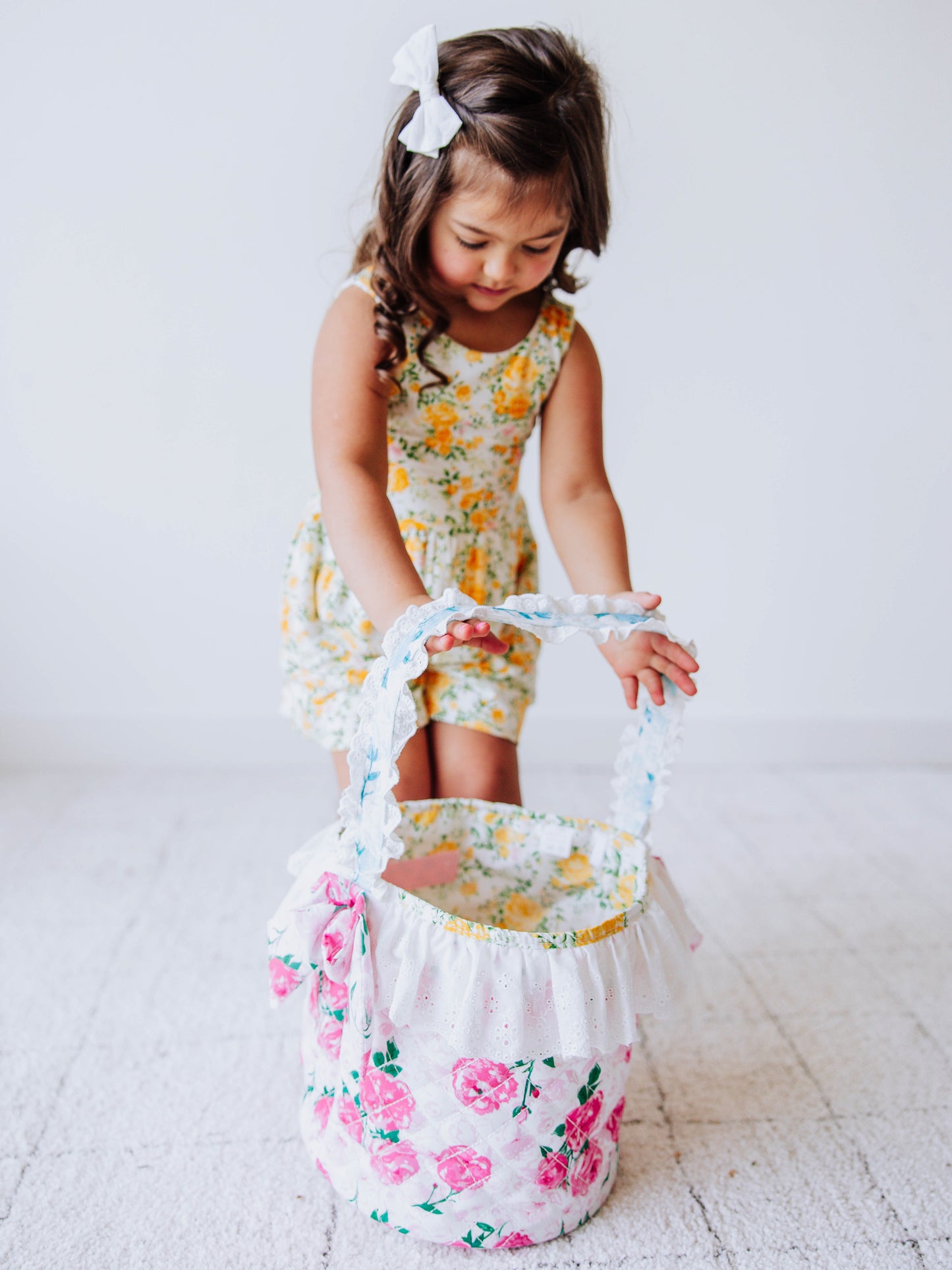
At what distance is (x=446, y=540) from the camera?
114cm

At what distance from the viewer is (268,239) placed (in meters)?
1.66

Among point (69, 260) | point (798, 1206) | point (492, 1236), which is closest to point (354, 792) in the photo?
point (492, 1236)

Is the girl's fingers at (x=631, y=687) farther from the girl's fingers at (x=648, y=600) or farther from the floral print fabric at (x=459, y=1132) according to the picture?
the floral print fabric at (x=459, y=1132)

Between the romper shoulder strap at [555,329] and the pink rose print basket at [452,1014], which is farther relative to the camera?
the romper shoulder strap at [555,329]

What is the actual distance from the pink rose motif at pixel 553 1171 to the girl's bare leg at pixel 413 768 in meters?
0.38

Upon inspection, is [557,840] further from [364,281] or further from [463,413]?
[364,281]

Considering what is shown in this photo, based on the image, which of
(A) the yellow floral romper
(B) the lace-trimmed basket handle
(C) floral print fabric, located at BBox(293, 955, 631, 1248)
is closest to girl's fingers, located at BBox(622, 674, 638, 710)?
(B) the lace-trimmed basket handle

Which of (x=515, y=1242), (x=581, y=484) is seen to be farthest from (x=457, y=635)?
(x=515, y=1242)

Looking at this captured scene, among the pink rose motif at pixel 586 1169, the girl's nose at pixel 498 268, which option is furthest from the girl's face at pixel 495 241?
the pink rose motif at pixel 586 1169

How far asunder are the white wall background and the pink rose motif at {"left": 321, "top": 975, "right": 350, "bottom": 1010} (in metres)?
1.09

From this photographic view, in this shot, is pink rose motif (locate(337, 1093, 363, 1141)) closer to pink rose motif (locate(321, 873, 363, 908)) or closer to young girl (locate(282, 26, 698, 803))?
pink rose motif (locate(321, 873, 363, 908))

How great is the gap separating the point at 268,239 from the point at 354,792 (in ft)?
3.85

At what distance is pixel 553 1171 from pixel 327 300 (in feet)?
4.44

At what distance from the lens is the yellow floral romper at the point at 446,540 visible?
1110mm
